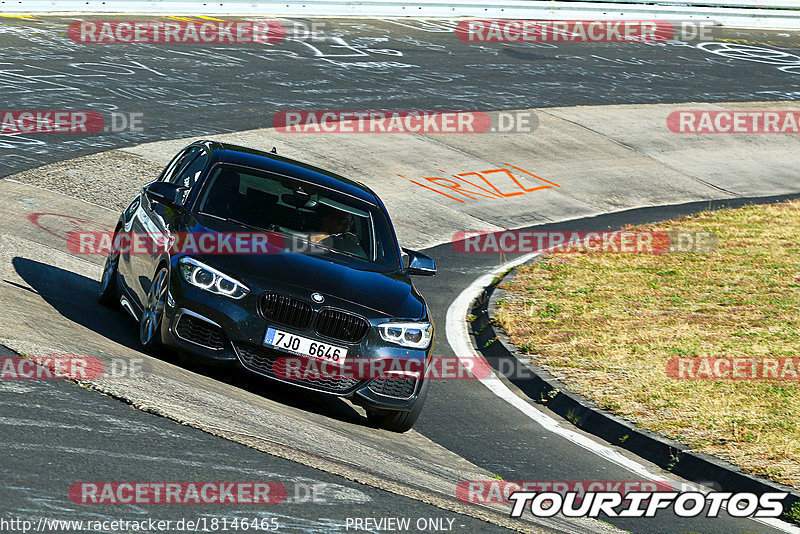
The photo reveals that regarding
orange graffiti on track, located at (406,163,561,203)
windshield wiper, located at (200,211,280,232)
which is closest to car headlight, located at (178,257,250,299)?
windshield wiper, located at (200,211,280,232)

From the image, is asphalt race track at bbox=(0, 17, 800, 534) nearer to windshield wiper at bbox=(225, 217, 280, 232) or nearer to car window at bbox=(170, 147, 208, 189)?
windshield wiper at bbox=(225, 217, 280, 232)

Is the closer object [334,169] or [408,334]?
[408,334]

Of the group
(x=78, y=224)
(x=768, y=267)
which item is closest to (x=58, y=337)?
(x=78, y=224)

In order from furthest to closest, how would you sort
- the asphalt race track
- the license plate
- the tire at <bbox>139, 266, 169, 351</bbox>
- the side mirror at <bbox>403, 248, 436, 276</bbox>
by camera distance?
the side mirror at <bbox>403, 248, 436, 276</bbox> < the tire at <bbox>139, 266, 169, 351</bbox> < the license plate < the asphalt race track

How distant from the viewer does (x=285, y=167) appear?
357 inches

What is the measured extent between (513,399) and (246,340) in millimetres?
3032

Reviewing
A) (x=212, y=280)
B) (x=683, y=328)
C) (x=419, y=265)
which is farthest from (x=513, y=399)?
(x=212, y=280)

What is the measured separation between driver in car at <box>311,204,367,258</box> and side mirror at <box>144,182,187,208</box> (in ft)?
3.66

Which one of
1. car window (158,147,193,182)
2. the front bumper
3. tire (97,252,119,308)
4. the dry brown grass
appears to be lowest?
the dry brown grass

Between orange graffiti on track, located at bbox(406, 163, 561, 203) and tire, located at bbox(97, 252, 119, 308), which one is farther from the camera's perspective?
orange graffiti on track, located at bbox(406, 163, 561, 203)

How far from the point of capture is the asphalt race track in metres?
5.76

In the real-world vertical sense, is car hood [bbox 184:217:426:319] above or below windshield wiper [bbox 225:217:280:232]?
below

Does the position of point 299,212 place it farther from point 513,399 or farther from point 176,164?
point 513,399

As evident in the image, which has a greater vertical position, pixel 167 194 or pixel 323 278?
pixel 167 194
